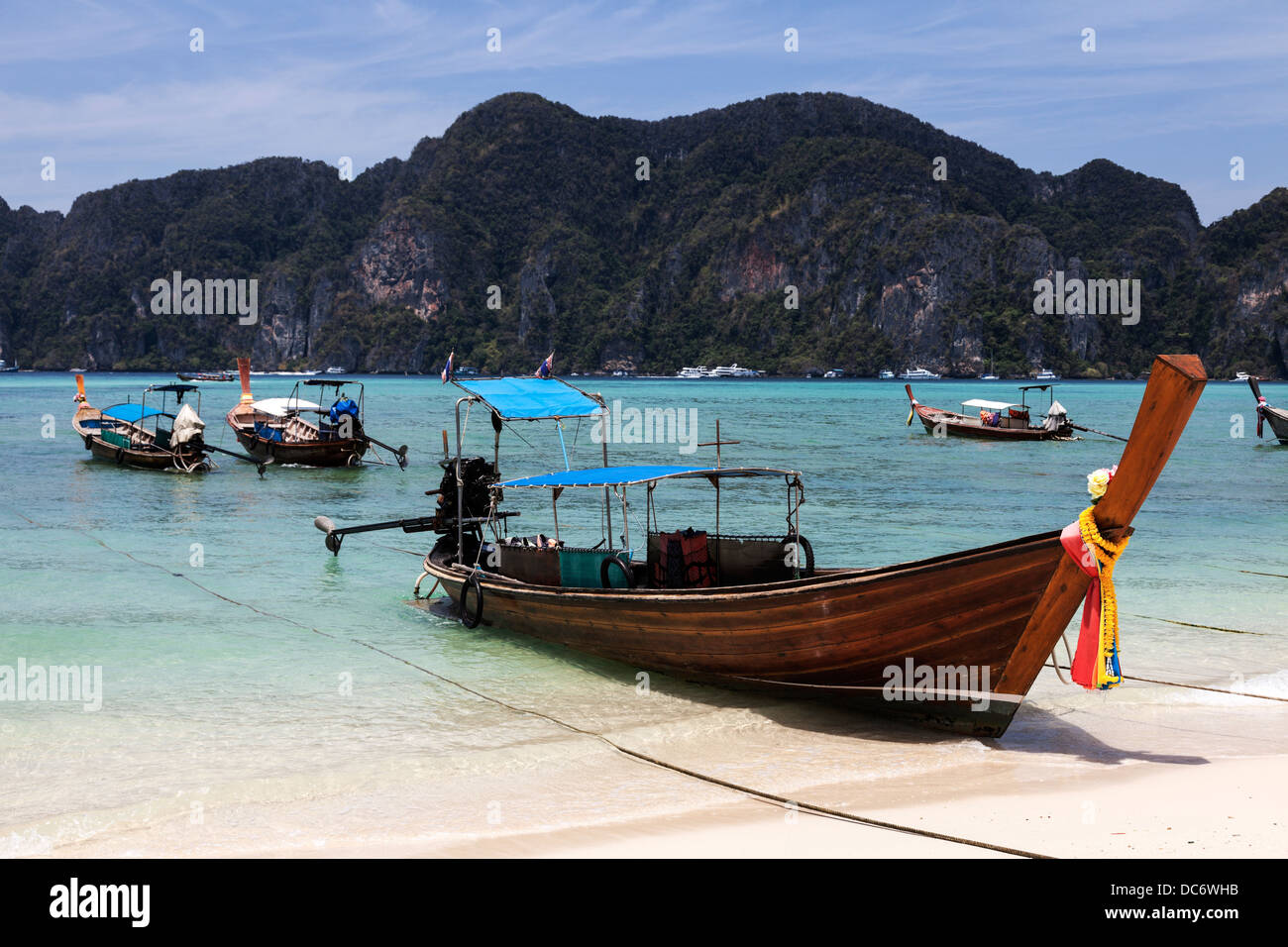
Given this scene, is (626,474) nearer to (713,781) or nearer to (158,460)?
(713,781)

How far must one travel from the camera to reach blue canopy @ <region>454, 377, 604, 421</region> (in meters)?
12.1

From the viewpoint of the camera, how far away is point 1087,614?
7.01m

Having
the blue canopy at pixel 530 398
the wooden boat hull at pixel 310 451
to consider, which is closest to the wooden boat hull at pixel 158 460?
the wooden boat hull at pixel 310 451

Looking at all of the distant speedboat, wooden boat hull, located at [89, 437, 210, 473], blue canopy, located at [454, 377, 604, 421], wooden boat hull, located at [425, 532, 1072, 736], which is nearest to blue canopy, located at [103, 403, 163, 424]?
wooden boat hull, located at [89, 437, 210, 473]

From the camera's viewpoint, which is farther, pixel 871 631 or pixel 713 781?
pixel 871 631

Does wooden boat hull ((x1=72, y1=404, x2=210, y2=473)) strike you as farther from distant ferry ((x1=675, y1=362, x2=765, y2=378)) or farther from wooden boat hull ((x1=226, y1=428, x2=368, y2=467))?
distant ferry ((x1=675, y1=362, x2=765, y2=378))

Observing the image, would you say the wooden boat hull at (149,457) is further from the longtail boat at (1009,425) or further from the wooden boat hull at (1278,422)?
the wooden boat hull at (1278,422)

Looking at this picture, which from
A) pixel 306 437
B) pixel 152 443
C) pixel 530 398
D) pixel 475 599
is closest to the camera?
pixel 475 599

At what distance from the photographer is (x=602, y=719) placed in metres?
9.15

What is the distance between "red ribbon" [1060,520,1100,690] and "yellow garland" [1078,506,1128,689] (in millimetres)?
26

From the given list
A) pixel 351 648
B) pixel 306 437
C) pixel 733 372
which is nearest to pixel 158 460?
pixel 306 437

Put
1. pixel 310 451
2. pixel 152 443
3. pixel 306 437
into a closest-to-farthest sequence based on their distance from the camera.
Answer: pixel 152 443, pixel 310 451, pixel 306 437

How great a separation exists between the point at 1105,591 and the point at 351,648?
8.28m

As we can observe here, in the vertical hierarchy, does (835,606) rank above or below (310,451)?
below
